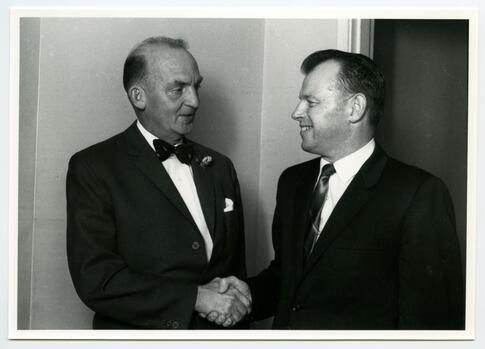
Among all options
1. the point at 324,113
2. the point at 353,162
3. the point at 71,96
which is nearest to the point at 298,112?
the point at 324,113

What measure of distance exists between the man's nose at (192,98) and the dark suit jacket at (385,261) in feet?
1.79

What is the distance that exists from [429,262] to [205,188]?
28.5 inches

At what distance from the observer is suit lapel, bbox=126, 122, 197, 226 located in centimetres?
209

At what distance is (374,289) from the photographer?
205cm

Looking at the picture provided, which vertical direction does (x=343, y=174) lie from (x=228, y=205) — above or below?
above

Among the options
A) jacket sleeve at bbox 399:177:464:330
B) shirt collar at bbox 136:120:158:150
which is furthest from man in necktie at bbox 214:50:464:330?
shirt collar at bbox 136:120:158:150

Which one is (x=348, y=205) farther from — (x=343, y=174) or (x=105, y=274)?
(x=105, y=274)

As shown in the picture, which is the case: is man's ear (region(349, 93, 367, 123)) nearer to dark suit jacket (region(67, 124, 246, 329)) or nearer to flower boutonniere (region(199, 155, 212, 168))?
flower boutonniere (region(199, 155, 212, 168))

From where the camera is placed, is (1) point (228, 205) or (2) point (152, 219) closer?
(2) point (152, 219)

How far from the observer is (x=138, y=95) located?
2109mm

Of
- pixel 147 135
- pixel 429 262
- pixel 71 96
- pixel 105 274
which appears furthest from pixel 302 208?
pixel 71 96

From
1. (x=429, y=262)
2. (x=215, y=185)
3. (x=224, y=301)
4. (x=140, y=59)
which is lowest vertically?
(x=224, y=301)

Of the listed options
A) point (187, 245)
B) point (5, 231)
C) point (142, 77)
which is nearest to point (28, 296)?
point (5, 231)

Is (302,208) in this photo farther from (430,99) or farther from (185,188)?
(430,99)
